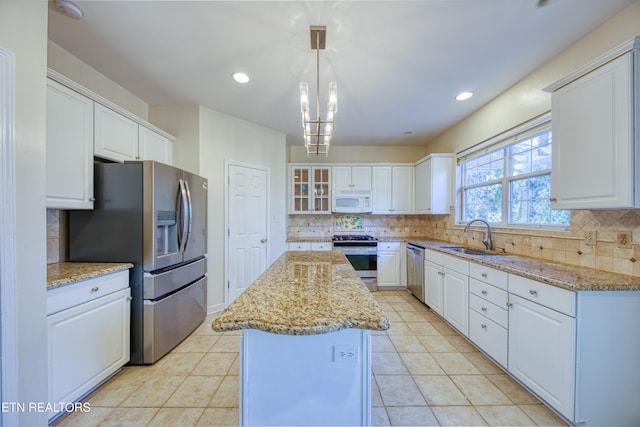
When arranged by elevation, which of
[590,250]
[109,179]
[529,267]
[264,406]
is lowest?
[264,406]

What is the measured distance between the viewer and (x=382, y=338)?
102 inches

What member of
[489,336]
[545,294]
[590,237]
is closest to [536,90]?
[590,237]

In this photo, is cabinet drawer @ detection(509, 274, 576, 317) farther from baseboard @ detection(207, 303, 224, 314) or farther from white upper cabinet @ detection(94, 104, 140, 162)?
white upper cabinet @ detection(94, 104, 140, 162)

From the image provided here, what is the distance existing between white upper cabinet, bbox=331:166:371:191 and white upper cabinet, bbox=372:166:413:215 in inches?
7.1

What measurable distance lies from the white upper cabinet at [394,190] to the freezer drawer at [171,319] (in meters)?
3.12

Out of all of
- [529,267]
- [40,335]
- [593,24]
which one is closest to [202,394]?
[40,335]

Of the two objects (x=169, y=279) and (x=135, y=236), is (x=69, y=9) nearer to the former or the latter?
(x=135, y=236)

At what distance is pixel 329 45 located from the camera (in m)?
1.93

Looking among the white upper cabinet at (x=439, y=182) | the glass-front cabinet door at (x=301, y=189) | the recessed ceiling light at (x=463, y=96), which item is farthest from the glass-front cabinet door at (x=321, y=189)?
the recessed ceiling light at (x=463, y=96)

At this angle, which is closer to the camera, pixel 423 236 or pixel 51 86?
pixel 51 86

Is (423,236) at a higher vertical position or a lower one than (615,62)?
lower

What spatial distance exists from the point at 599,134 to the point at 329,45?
187 centimetres

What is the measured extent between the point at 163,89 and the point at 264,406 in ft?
10.1

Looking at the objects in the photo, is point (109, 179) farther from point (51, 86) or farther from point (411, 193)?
point (411, 193)
